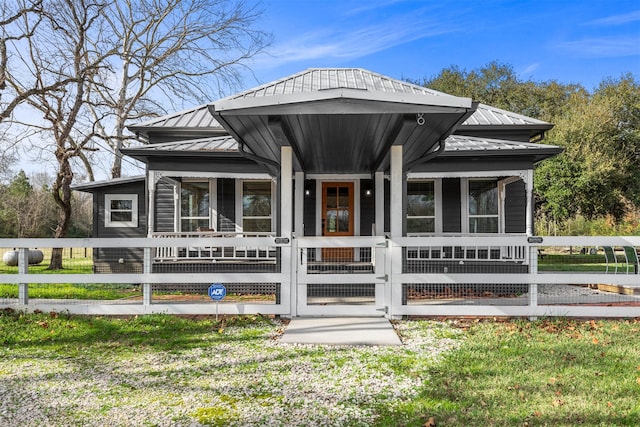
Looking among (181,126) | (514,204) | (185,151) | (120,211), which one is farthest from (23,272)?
(514,204)

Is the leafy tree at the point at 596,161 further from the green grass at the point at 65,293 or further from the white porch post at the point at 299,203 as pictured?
the green grass at the point at 65,293

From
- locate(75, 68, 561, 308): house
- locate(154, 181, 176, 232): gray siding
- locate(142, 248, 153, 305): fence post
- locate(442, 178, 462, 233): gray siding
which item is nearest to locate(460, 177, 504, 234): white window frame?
locate(75, 68, 561, 308): house

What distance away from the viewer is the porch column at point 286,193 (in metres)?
6.32

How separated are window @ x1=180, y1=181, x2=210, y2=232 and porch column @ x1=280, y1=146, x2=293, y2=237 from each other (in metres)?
5.70

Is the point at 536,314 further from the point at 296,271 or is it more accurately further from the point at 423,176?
the point at 423,176

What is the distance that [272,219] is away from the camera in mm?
11445

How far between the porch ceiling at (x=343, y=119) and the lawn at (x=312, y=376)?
9.16ft

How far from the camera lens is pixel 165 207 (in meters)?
11.9

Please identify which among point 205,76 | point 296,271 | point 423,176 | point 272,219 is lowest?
point 296,271

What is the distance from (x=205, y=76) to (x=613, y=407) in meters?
22.4

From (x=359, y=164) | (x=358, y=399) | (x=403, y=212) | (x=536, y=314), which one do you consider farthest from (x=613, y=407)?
(x=359, y=164)

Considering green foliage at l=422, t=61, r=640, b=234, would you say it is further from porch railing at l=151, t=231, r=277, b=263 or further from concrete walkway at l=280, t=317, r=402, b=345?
concrete walkway at l=280, t=317, r=402, b=345

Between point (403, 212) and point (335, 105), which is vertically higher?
point (335, 105)

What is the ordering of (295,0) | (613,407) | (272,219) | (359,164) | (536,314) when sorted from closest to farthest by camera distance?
(613,407), (536,314), (359,164), (272,219), (295,0)
